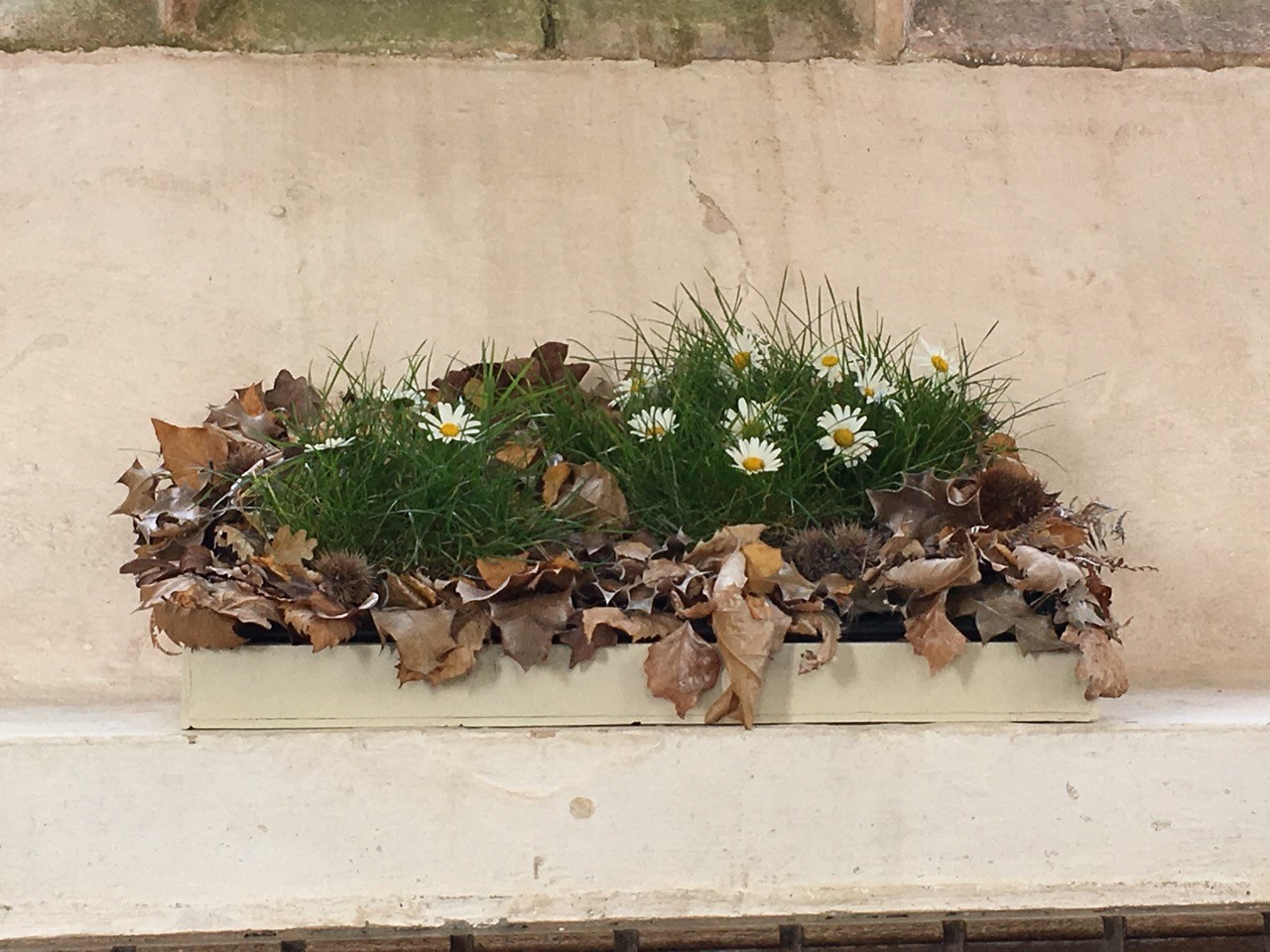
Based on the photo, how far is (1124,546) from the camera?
1.55 m

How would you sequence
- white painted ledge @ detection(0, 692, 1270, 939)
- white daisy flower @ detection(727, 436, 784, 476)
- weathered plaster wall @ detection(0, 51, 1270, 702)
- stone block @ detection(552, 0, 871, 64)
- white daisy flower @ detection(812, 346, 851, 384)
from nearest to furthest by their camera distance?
white painted ledge @ detection(0, 692, 1270, 939) → white daisy flower @ detection(727, 436, 784, 476) → white daisy flower @ detection(812, 346, 851, 384) → weathered plaster wall @ detection(0, 51, 1270, 702) → stone block @ detection(552, 0, 871, 64)

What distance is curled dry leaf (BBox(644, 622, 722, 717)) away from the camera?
110 cm

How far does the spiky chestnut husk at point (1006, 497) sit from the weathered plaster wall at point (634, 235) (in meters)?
0.34

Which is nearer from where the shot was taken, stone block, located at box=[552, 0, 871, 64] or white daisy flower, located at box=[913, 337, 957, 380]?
white daisy flower, located at box=[913, 337, 957, 380]

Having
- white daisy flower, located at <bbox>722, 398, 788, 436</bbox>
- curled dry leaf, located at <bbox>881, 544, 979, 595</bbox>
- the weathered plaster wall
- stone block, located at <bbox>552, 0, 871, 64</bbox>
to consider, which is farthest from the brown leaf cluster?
stone block, located at <bbox>552, 0, 871, 64</bbox>

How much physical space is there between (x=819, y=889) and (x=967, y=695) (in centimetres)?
23

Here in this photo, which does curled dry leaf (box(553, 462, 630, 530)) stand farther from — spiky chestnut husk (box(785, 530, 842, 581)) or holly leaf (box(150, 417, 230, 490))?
holly leaf (box(150, 417, 230, 490))

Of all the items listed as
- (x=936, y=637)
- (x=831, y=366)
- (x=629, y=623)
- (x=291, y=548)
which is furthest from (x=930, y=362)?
(x=291, y=548)

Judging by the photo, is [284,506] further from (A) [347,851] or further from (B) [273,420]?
(A) [347,851]

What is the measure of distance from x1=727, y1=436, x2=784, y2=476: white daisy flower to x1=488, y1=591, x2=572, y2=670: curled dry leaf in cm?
22

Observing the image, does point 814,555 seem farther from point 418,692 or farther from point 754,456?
point 418,692

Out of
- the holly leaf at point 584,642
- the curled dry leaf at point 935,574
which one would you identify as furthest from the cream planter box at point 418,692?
the curled dry leaf at point 935,574

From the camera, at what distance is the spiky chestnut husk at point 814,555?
3.81 ft

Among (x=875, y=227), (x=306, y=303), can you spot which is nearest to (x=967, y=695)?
(x=875, y=227)
